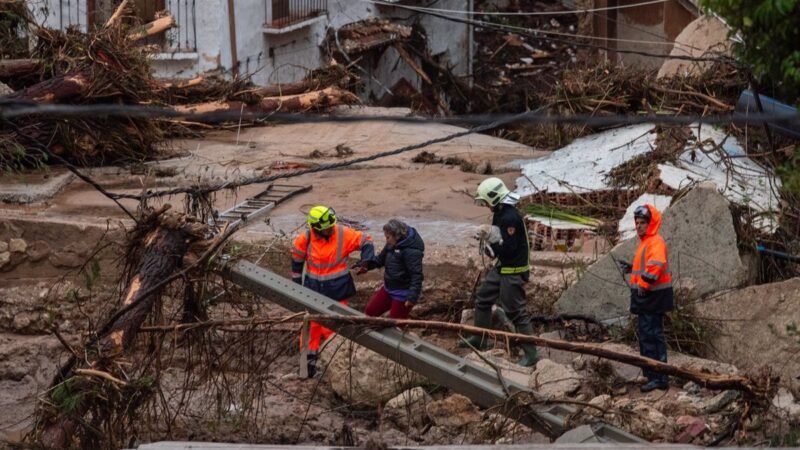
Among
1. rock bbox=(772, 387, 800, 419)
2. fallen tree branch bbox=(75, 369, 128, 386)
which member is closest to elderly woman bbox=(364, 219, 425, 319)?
rock bbox=(772, 387, 800, 419)

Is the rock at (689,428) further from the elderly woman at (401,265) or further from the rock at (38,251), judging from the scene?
the rock at (38,251)

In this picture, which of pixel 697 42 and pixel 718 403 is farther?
pixel 697 42

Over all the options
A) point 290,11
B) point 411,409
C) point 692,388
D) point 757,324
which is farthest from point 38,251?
point 290,11

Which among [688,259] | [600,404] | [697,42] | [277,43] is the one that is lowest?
[600,404]

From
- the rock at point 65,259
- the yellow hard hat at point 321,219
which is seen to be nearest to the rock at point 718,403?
the yellow hard hat at point 321,219

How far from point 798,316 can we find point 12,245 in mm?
7067

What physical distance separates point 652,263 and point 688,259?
1733mm

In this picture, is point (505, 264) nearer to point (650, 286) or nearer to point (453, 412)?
point (650, 286)

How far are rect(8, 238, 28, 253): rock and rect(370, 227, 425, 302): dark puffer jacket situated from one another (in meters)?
3.75

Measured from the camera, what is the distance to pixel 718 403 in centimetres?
855

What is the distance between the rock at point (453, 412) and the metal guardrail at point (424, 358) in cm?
107

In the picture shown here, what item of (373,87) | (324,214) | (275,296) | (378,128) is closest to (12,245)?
(324,214)

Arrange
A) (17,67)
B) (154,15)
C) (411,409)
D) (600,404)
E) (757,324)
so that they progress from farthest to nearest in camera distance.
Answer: (154,15) < (17,67) < (757,324) < (411,409) < (600,404)

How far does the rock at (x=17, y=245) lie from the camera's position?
37.6 feet
